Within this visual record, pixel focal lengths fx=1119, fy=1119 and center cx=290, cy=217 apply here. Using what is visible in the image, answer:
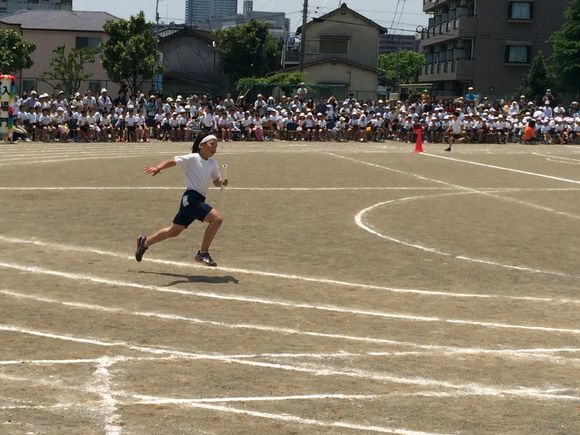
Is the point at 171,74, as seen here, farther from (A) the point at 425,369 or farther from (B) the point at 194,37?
(A) the point at 425,369

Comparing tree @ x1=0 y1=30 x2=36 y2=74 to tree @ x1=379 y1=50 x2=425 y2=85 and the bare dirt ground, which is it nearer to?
the bare dirt ground

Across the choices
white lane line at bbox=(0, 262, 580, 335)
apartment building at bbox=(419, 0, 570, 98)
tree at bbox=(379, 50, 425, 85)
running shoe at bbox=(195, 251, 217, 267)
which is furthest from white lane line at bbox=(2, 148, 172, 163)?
tree at bbox=(379, 50, 425, 85)

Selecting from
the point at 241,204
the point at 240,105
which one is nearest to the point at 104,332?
the point at 241,204

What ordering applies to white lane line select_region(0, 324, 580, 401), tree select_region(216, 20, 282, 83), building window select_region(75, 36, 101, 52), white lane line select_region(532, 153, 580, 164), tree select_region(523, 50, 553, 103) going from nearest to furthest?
white lane line select_region(0, 324, 580, 401) < white lane line select_region(532, 153, 580, 164) < tree select_region(523, 50, 553, 103) < building window select_region(75, 36, 101, 52) < tree select_region(216, 20, 282, 83)

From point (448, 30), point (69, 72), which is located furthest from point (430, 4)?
point (69, 72)

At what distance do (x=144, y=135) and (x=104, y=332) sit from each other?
1230 inches

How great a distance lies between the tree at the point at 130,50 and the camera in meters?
61.9

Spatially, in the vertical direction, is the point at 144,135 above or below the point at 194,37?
below

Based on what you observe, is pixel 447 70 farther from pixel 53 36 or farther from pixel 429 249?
pixel 429 249

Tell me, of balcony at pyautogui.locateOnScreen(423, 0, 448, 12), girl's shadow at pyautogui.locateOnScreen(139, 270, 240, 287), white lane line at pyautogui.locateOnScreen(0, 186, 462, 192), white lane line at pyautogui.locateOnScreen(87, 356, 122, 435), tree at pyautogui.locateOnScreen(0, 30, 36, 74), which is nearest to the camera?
white lane line at pyautogui.locateOnScreen(87, 356, 122, 435)

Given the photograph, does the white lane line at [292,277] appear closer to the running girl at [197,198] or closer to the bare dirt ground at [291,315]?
the bare dirt ground at [291,315]

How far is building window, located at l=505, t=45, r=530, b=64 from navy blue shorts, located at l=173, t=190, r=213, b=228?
65541 millimetres

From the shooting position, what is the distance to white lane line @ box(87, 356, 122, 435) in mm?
6742

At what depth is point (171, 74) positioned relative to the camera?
8300cm
